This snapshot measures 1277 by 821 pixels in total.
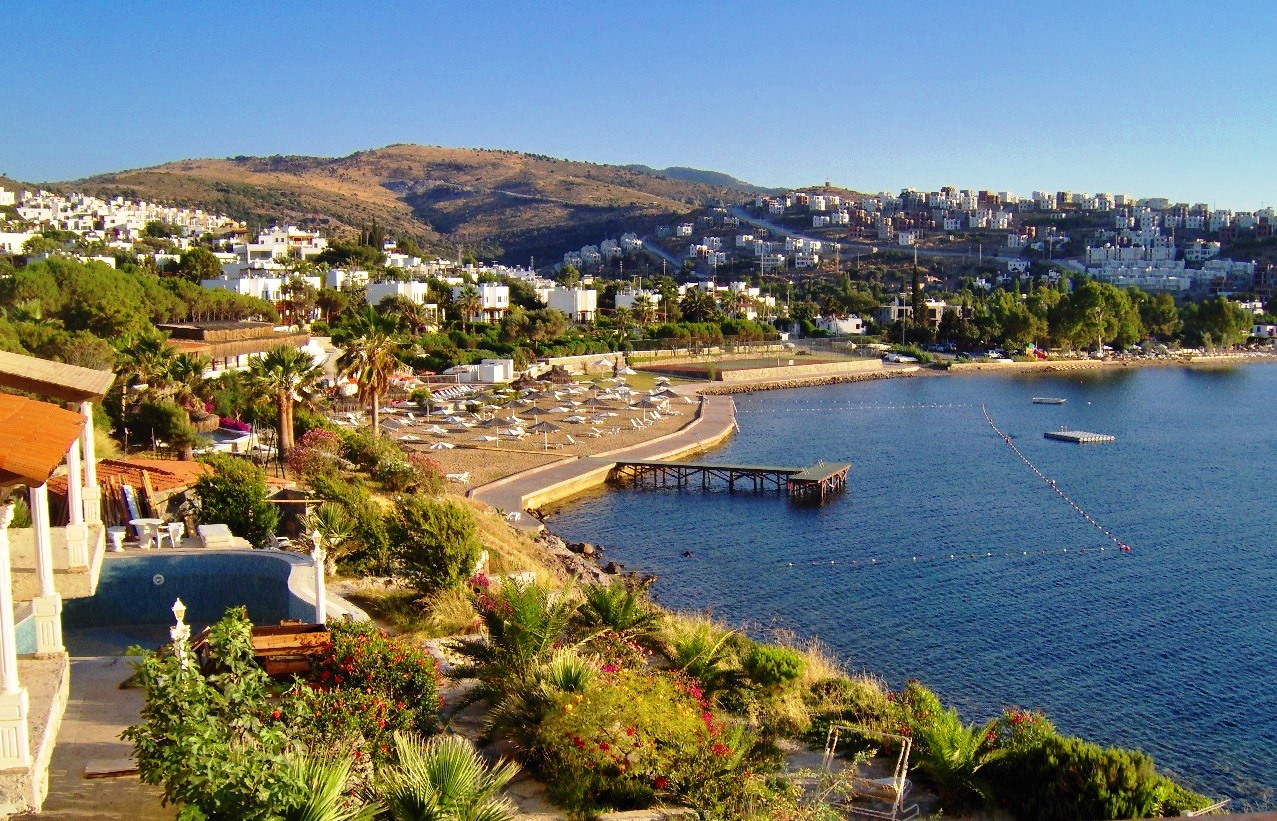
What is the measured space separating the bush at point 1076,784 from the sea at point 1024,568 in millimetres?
6349

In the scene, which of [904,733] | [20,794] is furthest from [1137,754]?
[20,794]

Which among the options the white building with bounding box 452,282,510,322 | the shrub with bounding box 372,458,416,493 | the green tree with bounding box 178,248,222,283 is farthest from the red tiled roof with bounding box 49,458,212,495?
the white building with bounding box 452,282,510,322

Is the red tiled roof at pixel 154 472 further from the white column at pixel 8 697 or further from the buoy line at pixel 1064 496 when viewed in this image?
the buoy line at pixel 1064 496

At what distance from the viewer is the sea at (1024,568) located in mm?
17141

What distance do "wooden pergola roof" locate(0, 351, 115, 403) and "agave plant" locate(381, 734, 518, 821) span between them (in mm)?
3642

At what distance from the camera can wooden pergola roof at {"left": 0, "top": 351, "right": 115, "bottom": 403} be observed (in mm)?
7469

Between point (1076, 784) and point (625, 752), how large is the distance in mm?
4091

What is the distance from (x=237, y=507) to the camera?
52.2ft

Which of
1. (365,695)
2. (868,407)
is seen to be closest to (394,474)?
(365,695)

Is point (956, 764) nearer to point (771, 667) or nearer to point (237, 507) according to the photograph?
point (771, 667)

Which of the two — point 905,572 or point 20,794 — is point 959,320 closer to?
point 905,572

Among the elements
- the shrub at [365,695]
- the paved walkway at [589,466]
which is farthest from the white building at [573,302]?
the shrub at [365,695]

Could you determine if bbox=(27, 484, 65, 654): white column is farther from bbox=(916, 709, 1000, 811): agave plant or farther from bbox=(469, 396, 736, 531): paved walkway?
bbox=(469, 396, 736, 531): paved walkway

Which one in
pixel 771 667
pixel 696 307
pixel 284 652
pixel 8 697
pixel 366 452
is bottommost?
pixel 771 667
